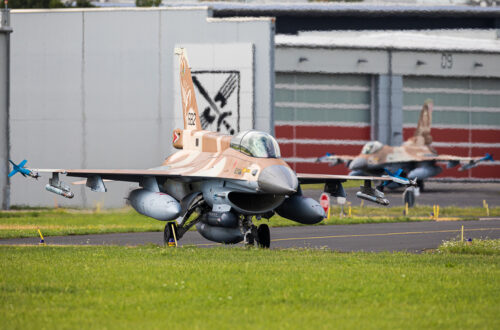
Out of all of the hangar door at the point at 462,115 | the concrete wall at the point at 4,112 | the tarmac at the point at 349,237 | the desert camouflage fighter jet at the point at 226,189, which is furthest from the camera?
the hangar door at the point at 462,115

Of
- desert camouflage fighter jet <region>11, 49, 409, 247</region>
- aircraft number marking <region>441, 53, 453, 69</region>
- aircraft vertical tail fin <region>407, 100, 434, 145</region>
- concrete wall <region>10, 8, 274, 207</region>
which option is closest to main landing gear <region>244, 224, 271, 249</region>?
desert camouflage fighter jet <region>11, 49, 409, 247</region>

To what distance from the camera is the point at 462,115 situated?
7694cm

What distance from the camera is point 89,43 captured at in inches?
1768

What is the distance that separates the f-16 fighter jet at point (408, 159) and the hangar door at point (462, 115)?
9332 mm

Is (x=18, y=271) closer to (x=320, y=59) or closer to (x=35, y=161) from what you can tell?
(x=35, y=161)

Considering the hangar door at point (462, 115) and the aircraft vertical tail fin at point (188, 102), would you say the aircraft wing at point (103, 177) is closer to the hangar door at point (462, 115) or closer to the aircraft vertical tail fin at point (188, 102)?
the aircraft vertical tail fin at point (188, 102)

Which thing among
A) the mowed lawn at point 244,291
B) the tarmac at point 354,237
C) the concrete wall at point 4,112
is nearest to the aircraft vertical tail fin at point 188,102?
the tarmac at point 354,237

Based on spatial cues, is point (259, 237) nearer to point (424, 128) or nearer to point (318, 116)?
point (424, 128)

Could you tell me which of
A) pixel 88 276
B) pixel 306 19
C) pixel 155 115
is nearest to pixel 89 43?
pixel 155 115

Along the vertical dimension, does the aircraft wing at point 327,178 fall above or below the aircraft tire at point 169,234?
above

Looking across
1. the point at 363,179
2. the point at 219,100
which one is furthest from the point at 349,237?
the point at 219,100

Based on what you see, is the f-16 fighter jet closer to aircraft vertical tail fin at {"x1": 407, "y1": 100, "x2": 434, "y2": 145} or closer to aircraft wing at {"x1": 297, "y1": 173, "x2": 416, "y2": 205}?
aircraft vertical tail fin at {"x1": 407, "y1": 100, "x2": 434, "y2": 145}

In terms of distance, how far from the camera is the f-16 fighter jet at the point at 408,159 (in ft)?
206

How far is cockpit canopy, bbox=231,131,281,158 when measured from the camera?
23.4 meters
